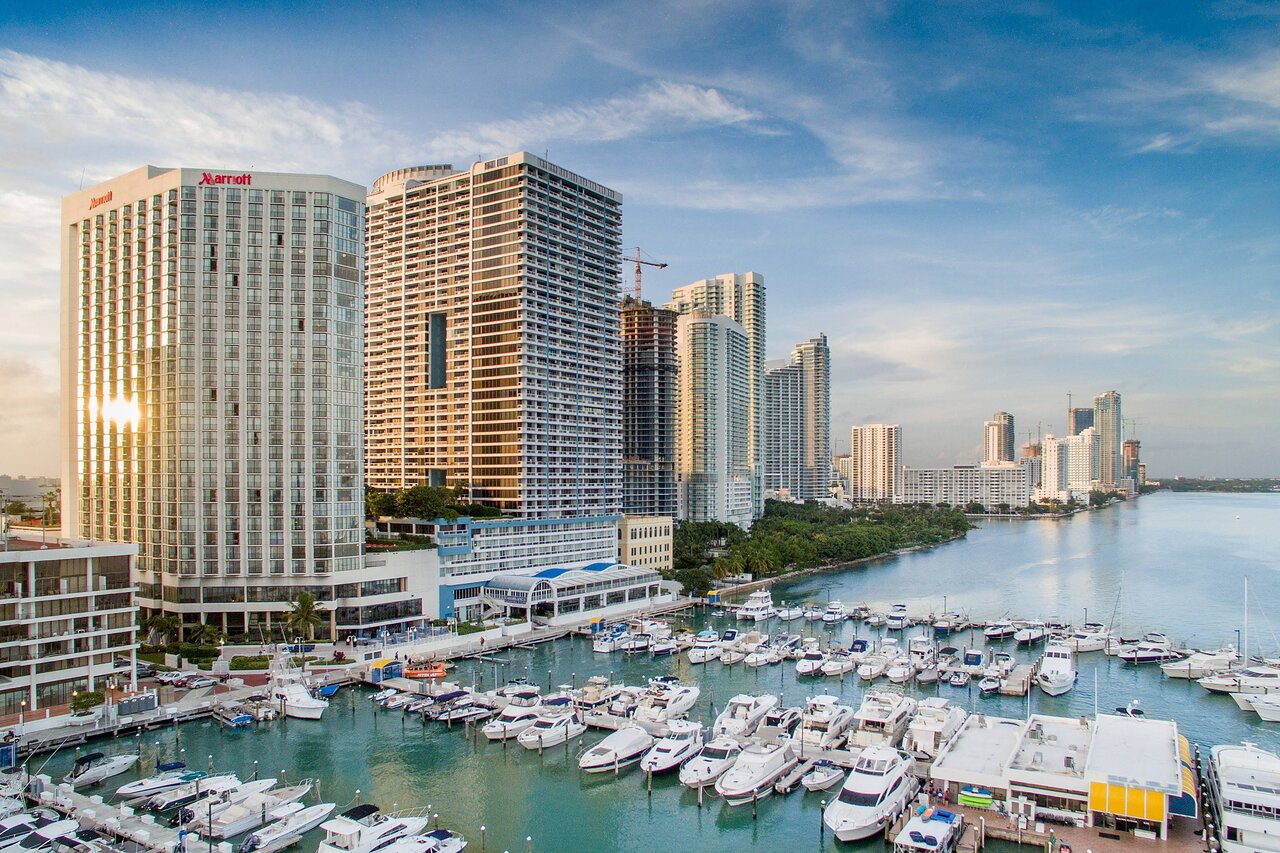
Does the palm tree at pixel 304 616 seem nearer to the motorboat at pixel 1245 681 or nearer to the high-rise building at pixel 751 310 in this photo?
the motorboat at pixel 1245 681

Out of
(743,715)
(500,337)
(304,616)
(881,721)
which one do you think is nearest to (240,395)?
(304,616)

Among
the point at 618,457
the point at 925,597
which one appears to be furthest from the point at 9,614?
the point at 925,597

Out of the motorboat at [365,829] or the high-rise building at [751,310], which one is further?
the high-rise building at [751,310]

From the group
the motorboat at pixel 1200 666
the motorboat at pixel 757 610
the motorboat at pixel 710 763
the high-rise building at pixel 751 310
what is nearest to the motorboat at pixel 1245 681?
the motorboat at pixel 1200 666

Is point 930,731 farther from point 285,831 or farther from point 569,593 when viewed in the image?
point 569,593

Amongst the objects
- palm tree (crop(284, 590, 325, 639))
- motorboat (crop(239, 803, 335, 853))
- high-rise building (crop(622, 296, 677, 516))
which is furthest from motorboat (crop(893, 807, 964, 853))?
high-rise building (crop(622, 296, 677, 516))

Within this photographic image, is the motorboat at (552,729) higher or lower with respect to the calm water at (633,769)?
higher
